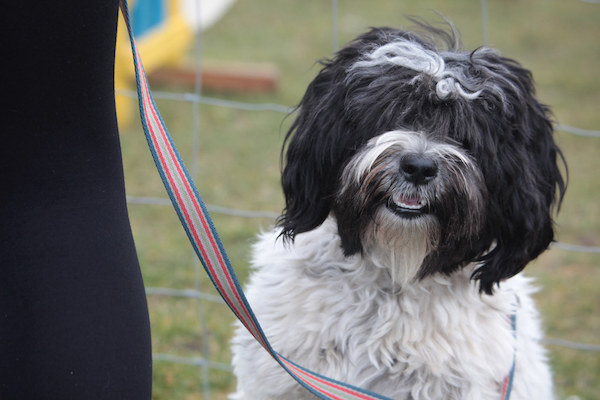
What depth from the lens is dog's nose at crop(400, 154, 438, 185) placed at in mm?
1575

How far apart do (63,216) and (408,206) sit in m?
0.70

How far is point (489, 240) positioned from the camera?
5.77 feet

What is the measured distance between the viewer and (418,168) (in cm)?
158

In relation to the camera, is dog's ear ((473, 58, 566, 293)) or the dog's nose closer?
the dog's nose

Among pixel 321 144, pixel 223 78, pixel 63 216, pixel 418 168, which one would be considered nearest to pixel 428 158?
pixel 418 168

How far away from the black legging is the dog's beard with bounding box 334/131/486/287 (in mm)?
501

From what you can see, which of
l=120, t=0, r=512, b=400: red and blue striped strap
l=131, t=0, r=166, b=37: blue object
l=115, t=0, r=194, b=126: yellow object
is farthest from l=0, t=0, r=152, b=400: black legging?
l=131, t=0, r=166, b=37: blue object

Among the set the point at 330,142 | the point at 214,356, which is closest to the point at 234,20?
the point at 214,356

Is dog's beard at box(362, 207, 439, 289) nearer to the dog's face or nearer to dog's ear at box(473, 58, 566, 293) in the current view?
the dog's face

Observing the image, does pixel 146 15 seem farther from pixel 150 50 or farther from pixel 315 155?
pixel 315 155

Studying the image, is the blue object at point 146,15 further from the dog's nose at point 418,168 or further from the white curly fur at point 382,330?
the dog's nose at point 418,168

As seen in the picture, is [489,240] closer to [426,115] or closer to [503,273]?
[503,273]

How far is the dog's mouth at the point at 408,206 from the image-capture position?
1.63 metres

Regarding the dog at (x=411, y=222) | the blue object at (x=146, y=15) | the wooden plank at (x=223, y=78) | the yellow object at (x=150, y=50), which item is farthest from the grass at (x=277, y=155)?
the blue object at (x=146, y=15)
